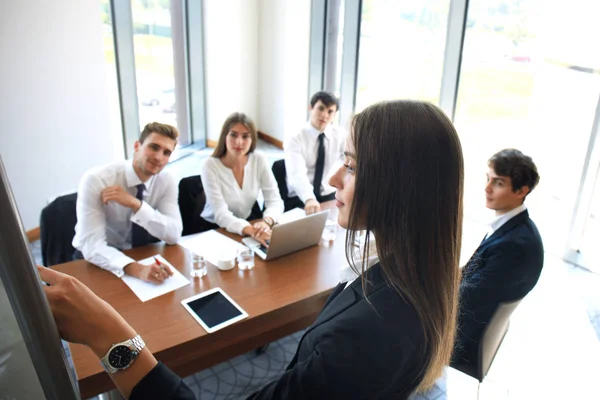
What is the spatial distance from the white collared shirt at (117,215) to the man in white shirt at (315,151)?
3.78ft

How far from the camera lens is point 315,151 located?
368 cm

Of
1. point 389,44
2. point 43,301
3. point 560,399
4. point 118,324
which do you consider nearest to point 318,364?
point 118,324

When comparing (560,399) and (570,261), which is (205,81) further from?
(560,399)

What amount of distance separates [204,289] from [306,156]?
1.95 m

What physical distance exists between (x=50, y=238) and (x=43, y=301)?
212 cm

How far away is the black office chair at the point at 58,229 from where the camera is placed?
2271 millimetres

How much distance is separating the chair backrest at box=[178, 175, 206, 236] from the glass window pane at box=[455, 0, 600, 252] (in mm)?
2257

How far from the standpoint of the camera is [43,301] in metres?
0.44

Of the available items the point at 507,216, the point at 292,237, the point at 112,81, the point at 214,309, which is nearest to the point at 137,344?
the point at 214,309

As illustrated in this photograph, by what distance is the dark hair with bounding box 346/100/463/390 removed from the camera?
90 cm

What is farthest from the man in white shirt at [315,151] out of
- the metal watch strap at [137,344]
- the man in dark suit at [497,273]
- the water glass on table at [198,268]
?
the metal watch strap at [137,344]

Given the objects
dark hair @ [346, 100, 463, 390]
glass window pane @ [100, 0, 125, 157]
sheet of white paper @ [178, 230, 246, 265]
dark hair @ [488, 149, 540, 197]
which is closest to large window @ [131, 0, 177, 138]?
glass window pane @ [100, 0, 125, 157]

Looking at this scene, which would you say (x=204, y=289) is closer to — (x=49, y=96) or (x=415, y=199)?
(x=415, y=199)

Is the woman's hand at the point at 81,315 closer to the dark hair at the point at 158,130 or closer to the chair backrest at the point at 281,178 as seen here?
the dark hair at the point at 158,130
